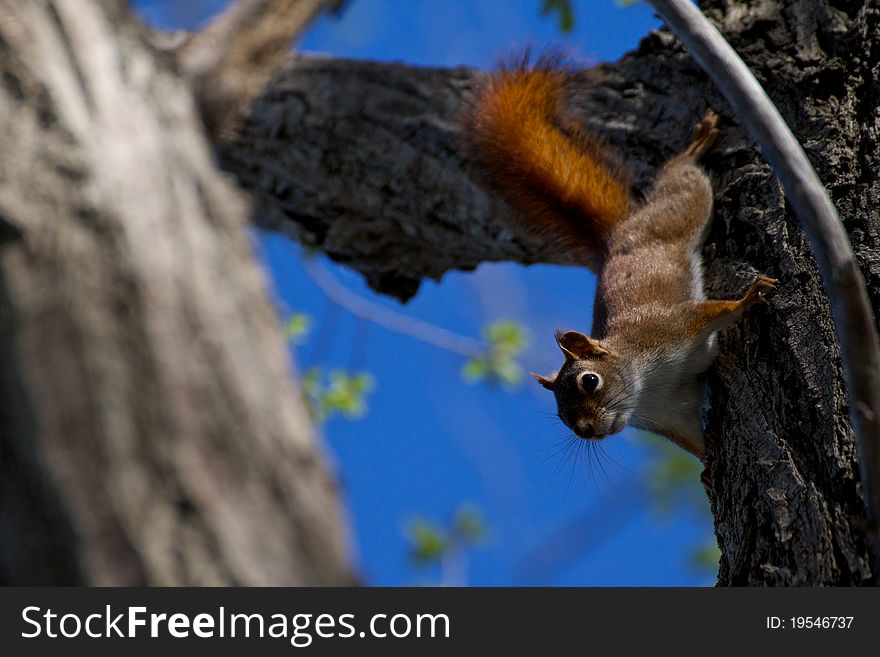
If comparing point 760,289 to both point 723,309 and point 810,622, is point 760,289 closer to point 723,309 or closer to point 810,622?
point 723,309

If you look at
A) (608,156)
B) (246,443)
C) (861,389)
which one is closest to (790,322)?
(861,389)

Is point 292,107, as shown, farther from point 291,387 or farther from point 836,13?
point 291,387

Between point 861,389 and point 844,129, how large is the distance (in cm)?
130

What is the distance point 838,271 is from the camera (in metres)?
1.47

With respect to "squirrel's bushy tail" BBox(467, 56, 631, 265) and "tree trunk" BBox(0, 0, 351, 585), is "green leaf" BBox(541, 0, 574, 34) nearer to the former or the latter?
"squirrel's bushy tail" BBox(467, 56, 631, 265)

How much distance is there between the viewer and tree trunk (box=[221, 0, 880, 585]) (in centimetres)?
204

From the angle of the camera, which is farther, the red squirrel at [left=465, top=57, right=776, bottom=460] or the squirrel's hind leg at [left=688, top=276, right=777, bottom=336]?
the red squirrel at [left=465, top=57, right=776, bottom=460]

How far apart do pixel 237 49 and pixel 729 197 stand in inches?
59.8

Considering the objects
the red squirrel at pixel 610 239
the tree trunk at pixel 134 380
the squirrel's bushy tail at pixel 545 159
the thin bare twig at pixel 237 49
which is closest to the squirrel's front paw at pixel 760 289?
the red squirrel at pixel 610 239

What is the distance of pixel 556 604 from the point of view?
158 centimetres

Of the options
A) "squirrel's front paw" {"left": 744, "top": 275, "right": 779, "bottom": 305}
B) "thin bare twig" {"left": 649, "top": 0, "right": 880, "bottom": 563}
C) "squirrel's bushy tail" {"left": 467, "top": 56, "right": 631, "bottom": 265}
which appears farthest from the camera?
"squirrel's bushy tail" {"left": 467, "top": 56, "right": 631, "bottom": 265}

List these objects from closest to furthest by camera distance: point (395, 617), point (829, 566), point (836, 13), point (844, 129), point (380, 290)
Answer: point (395, 617)
point (829, 566)
point (844, 129)
point (836, 13)
point (380, 290)

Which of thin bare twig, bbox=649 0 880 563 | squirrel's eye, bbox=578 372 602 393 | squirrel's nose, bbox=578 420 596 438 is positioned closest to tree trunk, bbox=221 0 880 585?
thin bare twig, bbox=649 0 880 563

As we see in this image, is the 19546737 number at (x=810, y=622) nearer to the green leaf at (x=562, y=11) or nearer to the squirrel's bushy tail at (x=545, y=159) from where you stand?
the squirrel's bushy tail at (x=545, y=159)
